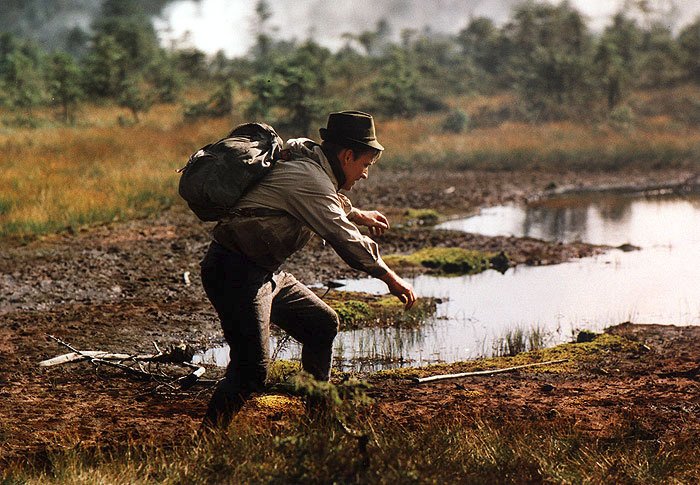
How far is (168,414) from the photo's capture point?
5.67 meters

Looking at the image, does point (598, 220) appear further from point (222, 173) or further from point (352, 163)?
point (222, 173)

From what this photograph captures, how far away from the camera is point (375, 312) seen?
8.98 m

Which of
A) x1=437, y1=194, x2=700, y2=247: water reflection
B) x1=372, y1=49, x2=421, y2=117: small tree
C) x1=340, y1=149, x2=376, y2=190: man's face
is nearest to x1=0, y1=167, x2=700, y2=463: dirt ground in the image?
x1=437, y1=194, x2=700, y2=247: water reflection

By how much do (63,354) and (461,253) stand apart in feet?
20.7

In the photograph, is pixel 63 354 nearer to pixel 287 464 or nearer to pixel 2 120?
pixel 287 464

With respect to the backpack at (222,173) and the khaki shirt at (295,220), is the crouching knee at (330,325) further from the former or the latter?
the backpack at (222,173)

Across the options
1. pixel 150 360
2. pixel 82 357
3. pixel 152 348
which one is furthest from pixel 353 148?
pixel 152 348

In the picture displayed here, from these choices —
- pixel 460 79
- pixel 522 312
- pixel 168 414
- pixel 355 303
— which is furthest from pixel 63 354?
pixel 460 79

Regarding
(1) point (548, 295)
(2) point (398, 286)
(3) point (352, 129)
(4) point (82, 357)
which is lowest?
(1) point (548, 295)

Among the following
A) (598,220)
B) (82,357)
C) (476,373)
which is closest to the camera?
(476,373)

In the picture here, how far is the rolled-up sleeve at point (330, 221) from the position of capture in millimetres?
4336

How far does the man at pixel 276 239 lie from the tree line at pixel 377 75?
69.9 feet

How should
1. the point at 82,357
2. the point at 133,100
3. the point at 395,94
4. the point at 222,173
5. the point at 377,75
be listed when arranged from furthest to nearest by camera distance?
the point at 377,75, the point at 395,94, the point at 133,100, the point at 82,357, the point at 222,173

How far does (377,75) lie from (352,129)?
3918 cm
